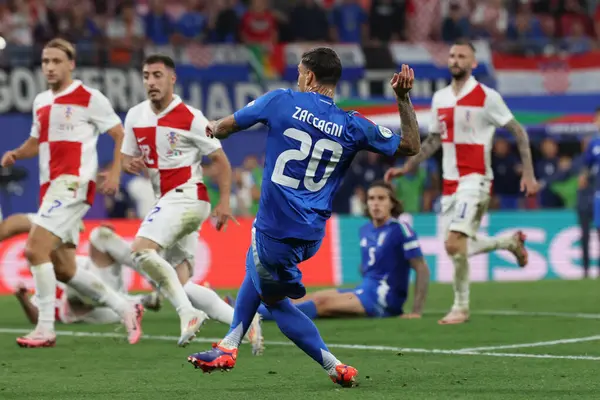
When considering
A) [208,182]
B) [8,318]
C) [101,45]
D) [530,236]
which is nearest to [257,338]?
[8,318]

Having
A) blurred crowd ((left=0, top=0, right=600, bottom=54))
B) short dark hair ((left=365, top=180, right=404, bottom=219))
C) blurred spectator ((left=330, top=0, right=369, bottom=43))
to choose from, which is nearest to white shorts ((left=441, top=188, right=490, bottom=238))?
short dark hair ((left=365, top=180, right=404, bottom=219))

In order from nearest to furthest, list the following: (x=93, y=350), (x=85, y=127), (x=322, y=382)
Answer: (x=322, y=382)
(x=93, y=350)
(x=85, y=127)

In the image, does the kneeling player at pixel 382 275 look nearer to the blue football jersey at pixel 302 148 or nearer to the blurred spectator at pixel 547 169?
the blue football jersey at pixel 302 148

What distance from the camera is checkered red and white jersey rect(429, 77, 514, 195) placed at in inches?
448

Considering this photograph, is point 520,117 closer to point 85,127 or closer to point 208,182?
point 208,182

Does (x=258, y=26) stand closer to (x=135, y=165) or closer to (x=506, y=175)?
(x=506, y=175)

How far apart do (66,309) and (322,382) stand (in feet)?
16.6

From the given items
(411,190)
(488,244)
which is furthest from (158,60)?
(411,190)

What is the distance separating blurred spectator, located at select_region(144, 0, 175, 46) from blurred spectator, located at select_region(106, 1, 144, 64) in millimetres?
143

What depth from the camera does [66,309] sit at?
11672 millimetres

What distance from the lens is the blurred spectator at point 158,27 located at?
75.5ft

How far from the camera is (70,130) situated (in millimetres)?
9875

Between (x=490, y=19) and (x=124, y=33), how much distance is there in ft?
25.4

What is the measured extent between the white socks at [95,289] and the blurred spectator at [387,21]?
47.8ft
